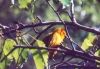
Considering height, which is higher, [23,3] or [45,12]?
[23,3]

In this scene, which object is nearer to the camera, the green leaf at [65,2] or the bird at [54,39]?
the green leaf at [65,2]

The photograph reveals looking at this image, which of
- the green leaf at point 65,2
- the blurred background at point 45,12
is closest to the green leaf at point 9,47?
the blurred background at point 45,12

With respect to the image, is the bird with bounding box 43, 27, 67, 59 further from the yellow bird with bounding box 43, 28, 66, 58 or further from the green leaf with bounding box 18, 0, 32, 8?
the green leaf with bounding box 18, 0, 32, 8

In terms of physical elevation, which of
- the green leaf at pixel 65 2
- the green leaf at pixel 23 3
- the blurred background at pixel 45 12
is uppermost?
the green leaf at pixel 65 2

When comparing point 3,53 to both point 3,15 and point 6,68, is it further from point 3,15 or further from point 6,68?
point 3,15

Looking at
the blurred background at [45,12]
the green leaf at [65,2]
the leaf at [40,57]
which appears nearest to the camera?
the green leaf at [65,2]

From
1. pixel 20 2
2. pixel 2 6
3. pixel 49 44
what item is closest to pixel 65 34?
pixel 49 44

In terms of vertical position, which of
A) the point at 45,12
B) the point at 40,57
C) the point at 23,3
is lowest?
the point at 45,12

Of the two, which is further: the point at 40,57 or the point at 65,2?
the point at 40,57

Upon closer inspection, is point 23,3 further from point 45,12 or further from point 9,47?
point 45,12

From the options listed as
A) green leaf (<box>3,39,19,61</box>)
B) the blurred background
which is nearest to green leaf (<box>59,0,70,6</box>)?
the blurred background

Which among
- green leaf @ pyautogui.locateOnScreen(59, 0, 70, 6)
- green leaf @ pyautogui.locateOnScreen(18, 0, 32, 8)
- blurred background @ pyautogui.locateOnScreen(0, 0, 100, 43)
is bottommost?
blurred background @ pyautogui.locateOnScreen(0, 0, 100, 43)

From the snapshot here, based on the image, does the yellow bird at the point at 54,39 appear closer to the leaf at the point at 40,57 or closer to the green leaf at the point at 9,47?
the leaf at the point at 40,57

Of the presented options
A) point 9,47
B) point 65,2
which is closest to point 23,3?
point 9,47
